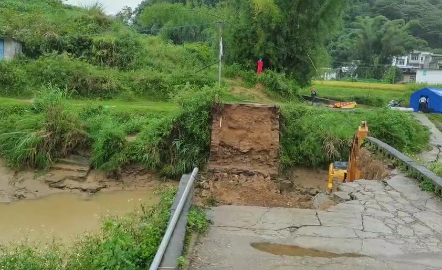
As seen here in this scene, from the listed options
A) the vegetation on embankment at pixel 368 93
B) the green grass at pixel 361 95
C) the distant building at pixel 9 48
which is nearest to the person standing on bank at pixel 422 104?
the vegetation on embankment at pixel 368 93

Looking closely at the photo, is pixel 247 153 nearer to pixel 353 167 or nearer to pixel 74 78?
pixel 353 167

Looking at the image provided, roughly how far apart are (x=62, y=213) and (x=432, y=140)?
1417cm

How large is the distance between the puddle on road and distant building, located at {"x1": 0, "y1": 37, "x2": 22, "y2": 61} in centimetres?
2188

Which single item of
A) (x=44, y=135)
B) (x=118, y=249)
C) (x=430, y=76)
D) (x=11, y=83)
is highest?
(x=430, y=76)

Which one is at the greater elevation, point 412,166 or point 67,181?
point 412,166

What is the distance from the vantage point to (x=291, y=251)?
552cm

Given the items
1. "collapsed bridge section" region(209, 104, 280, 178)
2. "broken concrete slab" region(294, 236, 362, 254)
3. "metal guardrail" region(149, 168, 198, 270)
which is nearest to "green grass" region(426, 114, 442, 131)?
"collapsed bridge section" region(209, 104, 280, 178)

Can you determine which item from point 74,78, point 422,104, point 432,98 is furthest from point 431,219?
point 432,98

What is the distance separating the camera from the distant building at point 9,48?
24359 mm

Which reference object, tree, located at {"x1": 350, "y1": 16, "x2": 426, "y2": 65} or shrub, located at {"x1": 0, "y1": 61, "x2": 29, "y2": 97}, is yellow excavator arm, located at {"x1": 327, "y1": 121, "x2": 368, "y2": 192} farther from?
tree, located at {"x1": 350, "y1": 16, "x2": 426, "y2": 65}

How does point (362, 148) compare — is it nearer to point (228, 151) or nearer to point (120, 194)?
point (228, 151)

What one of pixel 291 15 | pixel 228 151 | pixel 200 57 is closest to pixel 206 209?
pixel 228 151

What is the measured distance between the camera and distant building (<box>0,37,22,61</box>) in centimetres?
2436

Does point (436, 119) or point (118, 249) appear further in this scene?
point (436, 119)
